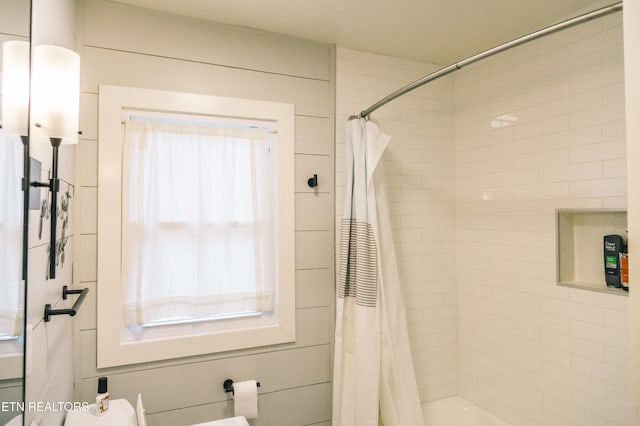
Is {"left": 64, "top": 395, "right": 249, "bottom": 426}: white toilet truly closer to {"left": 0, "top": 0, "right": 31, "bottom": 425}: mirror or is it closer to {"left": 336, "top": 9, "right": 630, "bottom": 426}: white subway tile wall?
{"left": 0, "top": 0, "right": 31, "bottom": 425}: mirror

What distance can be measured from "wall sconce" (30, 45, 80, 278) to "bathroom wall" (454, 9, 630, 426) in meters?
2.11

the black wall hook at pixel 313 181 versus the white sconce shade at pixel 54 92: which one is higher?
the white sconce shade at pixel 54 92

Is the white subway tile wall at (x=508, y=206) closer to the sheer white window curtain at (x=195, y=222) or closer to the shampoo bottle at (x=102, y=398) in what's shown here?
the sheer white window curtain at (x=195, y=222)

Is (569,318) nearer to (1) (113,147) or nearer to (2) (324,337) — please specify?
(2) (324,337)

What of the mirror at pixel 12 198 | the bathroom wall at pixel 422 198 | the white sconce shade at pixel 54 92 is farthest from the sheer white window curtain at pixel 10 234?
the bathroom wall at pixel 422 198

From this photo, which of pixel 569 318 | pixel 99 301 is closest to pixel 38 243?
pixel 99 301

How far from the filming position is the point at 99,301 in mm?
1602

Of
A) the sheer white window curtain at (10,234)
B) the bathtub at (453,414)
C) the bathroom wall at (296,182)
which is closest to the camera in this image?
the sheer white window curtain at (10,234)

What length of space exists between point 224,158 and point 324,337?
3.80ft

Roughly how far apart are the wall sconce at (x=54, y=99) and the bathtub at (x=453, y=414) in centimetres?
223

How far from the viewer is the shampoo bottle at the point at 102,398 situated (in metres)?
1.39

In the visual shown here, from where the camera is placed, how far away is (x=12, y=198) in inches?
23.3

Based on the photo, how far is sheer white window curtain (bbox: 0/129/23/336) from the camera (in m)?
0.54

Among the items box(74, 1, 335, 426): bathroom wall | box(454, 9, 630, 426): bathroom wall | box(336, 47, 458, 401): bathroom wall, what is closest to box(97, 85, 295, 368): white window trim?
box(74, 1, 335, 426): bathroom wall
